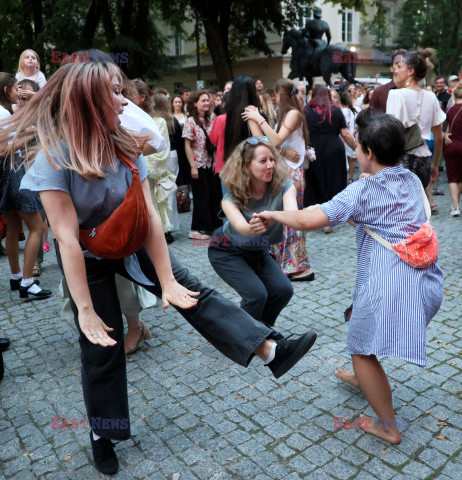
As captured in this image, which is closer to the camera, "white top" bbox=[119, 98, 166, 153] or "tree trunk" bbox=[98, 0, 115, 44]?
"white top" bbox=[119, 98, 166, 153]

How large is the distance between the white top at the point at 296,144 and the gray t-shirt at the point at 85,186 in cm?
390

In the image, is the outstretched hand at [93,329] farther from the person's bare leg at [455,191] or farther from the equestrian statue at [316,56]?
the equestrian statue at [316,56]

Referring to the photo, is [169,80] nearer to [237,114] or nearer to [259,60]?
[259,60]

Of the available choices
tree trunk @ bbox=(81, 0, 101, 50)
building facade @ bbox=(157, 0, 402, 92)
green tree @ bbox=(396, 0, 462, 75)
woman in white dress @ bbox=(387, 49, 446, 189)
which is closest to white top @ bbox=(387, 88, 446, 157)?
woman in white dress @ bbox=(387, 49, 446, 189)

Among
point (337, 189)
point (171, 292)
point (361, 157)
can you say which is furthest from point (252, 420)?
point (337, 189)

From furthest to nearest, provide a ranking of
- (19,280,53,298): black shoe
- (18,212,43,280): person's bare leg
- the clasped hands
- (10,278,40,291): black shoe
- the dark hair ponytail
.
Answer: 1. the dark hair ponytail
2. (10,278,40,291): black shoe
3. (19,280,53,298): black shoe
4. (18,212,43,280): person's bare leg
5. the clasped hands

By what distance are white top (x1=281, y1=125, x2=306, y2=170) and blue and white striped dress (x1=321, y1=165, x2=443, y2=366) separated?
11.5ft

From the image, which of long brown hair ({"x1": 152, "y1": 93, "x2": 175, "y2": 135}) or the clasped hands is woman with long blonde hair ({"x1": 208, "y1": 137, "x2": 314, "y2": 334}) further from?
long brown hair ({"x1": 152, "y1": 93, "x2": 175, "y2": 135})

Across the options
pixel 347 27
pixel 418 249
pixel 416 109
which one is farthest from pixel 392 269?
pixel 347 27

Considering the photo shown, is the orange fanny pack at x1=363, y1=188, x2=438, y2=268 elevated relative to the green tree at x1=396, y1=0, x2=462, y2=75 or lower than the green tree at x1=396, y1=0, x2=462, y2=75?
lower

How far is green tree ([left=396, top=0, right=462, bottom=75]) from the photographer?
39125mm

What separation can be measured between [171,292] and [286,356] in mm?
677

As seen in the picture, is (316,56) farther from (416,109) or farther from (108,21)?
(416,109)

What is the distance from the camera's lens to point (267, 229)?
411 cm
